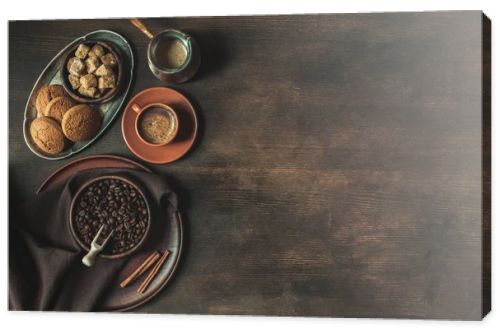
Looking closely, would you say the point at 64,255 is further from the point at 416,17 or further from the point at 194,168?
the point at 416,17

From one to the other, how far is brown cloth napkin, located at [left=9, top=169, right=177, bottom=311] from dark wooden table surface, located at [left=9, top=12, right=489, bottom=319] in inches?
4.1

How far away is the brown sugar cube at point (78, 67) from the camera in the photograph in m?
3.07

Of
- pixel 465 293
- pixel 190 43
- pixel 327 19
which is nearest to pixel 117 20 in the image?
pixel 190 43

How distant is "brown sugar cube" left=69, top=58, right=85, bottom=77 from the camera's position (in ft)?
10.1

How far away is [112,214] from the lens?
3.01 meters

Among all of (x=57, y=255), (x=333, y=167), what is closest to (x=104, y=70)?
(x=57, y=255)

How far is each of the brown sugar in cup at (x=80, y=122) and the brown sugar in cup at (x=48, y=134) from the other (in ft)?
0.12

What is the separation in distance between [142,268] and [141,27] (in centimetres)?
102

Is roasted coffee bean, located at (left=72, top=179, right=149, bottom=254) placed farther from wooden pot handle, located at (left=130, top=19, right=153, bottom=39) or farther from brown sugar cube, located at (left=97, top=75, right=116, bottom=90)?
wooden pot handle, located at (left=130, top=19, right=153, bottom=39)

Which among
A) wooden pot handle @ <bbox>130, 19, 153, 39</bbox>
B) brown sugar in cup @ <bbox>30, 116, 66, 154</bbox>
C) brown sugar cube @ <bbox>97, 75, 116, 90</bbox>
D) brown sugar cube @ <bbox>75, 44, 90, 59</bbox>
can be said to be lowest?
brown sugar in cup @ <bbox>30, 116, 66, 154</bbox>

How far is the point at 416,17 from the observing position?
9.76 ft

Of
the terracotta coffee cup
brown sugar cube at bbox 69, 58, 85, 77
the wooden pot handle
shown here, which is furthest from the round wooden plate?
the wooden pot handle

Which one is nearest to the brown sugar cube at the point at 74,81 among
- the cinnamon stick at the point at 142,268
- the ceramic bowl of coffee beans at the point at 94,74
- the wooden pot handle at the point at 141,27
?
the ceramic bowl of coffee beans at the point at 94,74

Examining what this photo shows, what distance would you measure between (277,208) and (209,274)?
0.40 metres
